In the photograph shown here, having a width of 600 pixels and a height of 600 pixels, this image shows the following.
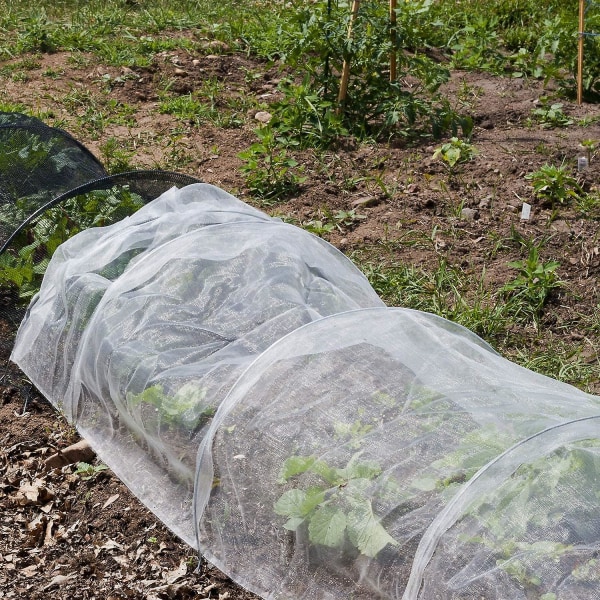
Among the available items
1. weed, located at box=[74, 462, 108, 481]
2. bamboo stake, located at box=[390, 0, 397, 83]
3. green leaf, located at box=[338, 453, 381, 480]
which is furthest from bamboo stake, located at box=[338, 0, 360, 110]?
green leaf, located at box=[338, 453, 381, 480]

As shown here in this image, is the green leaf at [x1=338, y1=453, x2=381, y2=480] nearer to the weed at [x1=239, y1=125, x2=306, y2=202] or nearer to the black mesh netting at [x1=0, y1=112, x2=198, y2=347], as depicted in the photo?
the black mesh netting at [x1=0, y1=112, x2=198, y2=347]

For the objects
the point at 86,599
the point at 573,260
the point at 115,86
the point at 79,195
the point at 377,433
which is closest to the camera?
the point at 377,433

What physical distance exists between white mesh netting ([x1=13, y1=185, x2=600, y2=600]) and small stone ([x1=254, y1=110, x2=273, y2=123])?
9.42 ft

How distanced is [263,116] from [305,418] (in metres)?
4.29

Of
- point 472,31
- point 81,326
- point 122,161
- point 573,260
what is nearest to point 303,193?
point 122,161

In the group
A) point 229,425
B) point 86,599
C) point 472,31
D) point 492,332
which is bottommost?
point 86,599

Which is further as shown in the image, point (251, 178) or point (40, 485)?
point (251, 178)

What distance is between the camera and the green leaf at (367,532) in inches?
100

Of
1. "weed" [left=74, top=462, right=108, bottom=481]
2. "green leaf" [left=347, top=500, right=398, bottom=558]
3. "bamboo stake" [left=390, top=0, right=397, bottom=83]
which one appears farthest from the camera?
"bamboo stake" [left=390, top=0, right=397, bottom=83]

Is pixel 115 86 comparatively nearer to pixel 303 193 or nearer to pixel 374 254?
pixel 303 193

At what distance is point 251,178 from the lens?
5.87 m

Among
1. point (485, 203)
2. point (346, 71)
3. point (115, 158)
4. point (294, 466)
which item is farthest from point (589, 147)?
point (294, 466)

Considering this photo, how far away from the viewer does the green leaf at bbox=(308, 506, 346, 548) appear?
2.64 m

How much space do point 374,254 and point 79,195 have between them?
163cm
